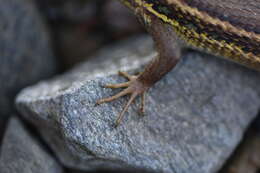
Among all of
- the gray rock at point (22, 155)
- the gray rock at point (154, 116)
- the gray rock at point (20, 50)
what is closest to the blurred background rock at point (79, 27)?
the gray rock at point (20, 50)

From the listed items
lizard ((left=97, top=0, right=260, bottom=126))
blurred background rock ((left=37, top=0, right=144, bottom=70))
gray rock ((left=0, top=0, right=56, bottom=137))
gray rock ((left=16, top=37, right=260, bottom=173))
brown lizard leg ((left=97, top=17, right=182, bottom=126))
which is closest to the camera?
gray rock ((left=16, top=37, right=260, bottom=173))

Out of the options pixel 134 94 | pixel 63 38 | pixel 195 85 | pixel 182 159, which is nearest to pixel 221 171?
pixel 182 159

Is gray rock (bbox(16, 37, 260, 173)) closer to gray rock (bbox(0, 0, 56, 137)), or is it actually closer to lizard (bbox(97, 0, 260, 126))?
lizard (bbox(97, 0, 260, 126))

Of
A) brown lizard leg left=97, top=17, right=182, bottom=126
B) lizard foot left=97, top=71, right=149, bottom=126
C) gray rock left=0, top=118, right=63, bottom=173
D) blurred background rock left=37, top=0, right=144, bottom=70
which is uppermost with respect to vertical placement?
brown lizard leg left=97, top=17, right=182, bottom=126

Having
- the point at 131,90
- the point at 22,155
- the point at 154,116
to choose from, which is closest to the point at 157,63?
the point at 131,90

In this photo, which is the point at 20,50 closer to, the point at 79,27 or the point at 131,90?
the point at 79,27

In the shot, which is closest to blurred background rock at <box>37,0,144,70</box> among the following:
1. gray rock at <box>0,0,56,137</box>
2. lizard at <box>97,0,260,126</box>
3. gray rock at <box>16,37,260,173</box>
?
gray rock at <box>0,0,56,137</box>

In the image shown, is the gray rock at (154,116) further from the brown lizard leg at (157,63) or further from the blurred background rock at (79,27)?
the blurred background rock at (79,27)
